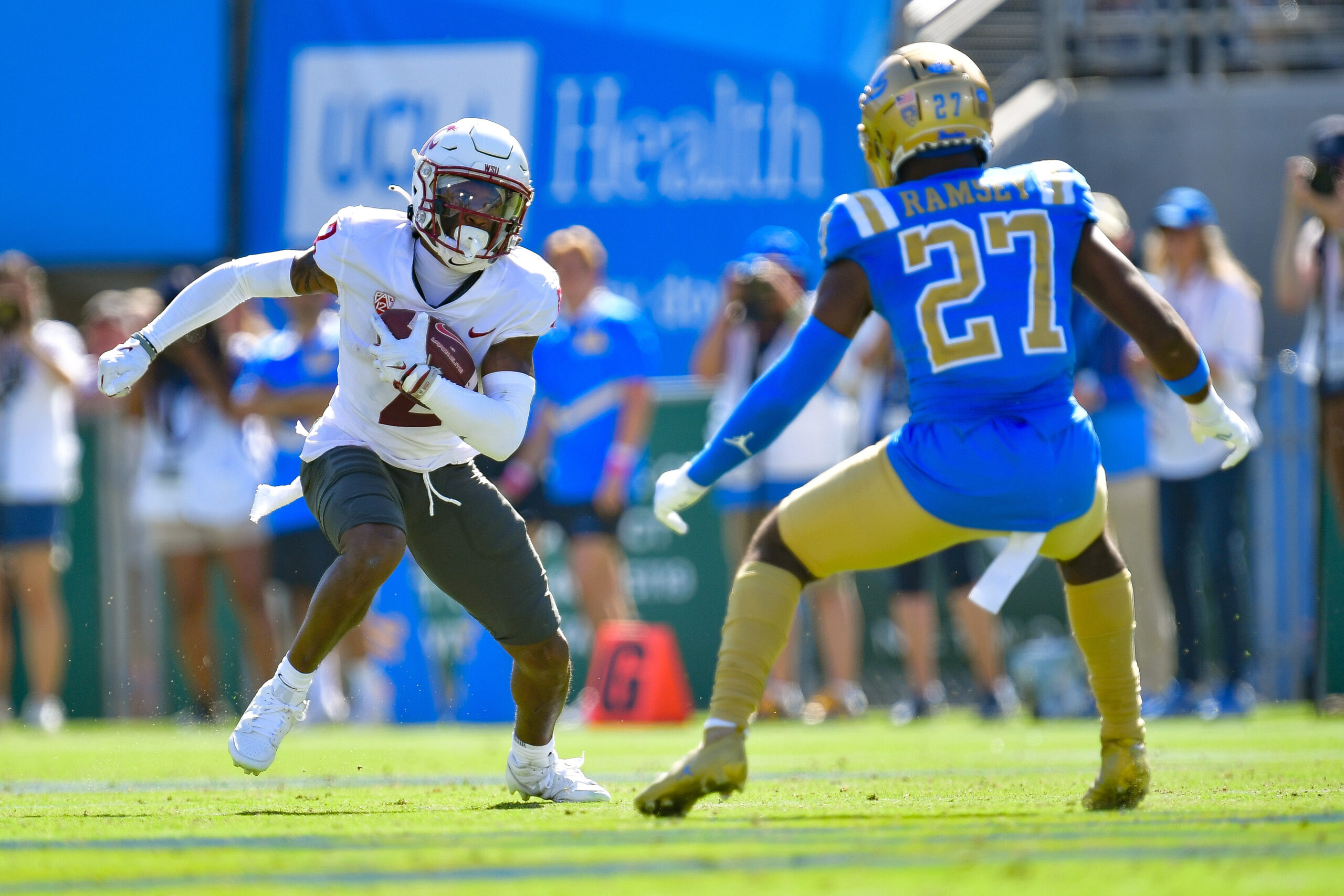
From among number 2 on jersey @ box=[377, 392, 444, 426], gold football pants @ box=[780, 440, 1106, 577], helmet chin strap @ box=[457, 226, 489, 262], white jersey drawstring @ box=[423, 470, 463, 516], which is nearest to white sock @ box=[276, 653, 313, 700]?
white jersey drawstring @ box=[423, 470, 463, 516]

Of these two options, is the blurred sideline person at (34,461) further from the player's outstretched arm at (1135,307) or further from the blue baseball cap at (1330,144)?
the player's outstretched arm at (1135,307)

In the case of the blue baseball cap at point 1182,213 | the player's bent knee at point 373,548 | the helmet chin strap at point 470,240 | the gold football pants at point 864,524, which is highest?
the blue baseball cap at point 1182,213

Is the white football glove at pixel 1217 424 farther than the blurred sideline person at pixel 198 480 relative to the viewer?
No

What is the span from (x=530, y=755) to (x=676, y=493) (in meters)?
0.95

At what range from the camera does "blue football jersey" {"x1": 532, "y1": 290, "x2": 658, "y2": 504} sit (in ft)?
27.8

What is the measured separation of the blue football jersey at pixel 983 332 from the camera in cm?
369

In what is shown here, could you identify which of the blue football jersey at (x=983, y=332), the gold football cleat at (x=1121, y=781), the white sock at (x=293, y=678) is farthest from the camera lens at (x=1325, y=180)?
the white sock at (x=293, y=678)

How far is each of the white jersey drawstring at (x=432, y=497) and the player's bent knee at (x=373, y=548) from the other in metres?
0.26

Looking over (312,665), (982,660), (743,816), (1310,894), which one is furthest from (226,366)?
(1310,894)

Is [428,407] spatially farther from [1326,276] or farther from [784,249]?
[1326,276]

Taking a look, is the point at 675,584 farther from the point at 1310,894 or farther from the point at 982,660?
the point at 1310,894

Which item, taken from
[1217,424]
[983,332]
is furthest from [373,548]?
[1217,424]

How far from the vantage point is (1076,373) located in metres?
7.75

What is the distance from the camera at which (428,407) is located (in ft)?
13.8
